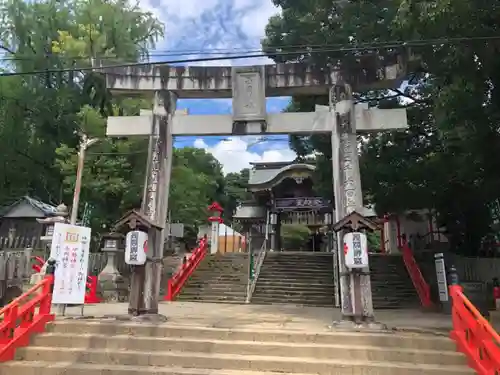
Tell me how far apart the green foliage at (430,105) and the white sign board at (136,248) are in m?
5.68

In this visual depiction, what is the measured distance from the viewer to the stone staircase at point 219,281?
47.1 ft

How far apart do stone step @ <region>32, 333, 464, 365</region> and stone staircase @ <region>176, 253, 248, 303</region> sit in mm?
7639

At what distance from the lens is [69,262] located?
342 inches

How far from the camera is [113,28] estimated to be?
2200cm

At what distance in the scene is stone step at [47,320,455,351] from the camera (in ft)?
20.2

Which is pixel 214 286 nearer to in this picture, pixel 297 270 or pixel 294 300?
pixel 294 300

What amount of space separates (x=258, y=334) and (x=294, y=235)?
2352 centimetres

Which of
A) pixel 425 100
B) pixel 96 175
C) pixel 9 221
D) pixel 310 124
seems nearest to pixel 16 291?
pixel 96 175

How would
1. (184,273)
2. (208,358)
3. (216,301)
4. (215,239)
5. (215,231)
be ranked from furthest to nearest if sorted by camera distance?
1. (215,231)
2. (215,239)
3. (184,273)
4. (216,301)
5. (208,358)

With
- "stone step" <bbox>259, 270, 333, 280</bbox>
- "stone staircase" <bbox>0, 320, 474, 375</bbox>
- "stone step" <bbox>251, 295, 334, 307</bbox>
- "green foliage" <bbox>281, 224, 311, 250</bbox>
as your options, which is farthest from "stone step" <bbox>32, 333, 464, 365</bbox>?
"green foliage" <bbox>281, 224, 311, 250</bbox>

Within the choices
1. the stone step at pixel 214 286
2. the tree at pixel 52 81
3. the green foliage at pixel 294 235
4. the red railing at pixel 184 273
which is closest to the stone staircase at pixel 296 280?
the stone step at pixel 214 286

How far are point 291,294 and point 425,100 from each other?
8033 millimetres

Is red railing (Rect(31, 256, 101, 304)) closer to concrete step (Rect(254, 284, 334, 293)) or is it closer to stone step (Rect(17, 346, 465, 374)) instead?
concrete step (Rect(254, 284, 334, 293))

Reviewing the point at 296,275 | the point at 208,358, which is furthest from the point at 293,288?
the point at 208,358
